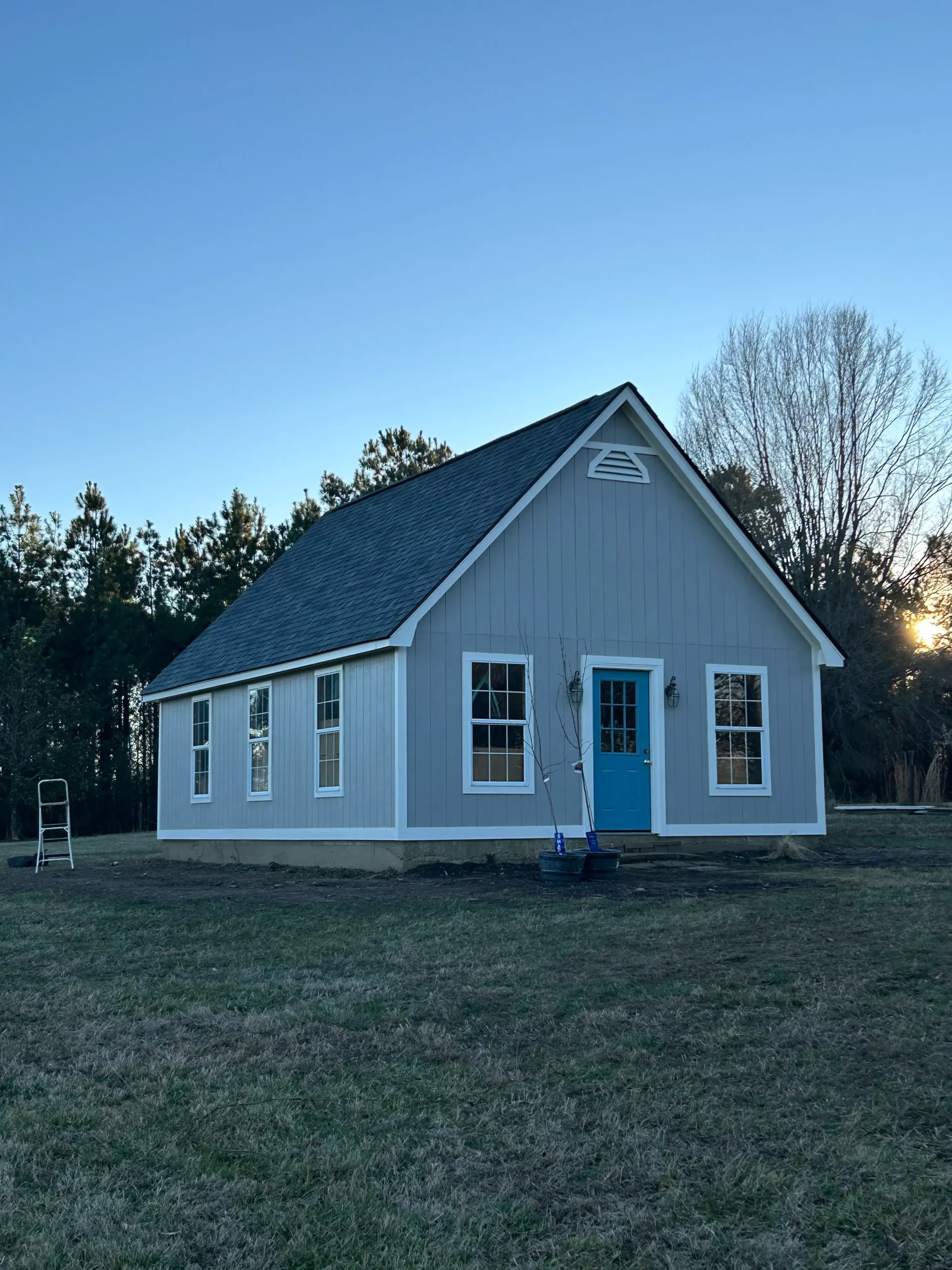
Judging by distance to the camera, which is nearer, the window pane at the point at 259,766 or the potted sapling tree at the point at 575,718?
the potted sapling tree at the point at 575,718

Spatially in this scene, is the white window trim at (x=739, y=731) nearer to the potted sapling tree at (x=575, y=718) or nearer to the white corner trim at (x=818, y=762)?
the white corner trim at (x=818, y=762)

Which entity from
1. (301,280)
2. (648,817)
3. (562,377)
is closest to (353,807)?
(648,817)

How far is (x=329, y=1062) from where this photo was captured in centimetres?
628

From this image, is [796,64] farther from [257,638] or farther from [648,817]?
[257,638]

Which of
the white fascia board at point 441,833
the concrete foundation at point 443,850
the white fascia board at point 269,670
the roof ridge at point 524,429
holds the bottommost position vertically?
the concrete foundation at point 443,850

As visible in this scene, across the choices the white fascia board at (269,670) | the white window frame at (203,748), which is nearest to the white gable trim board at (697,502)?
the white fascia board at (269,670)

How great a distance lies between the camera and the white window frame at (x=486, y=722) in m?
15.9

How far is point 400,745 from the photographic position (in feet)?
50.6

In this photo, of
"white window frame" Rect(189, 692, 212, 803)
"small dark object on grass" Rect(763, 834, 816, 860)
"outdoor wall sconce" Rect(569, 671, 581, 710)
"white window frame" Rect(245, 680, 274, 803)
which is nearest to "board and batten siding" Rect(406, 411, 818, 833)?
"outdoor wall sconce" Rect(569, 671, 581, 710)

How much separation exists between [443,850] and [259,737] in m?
4.63

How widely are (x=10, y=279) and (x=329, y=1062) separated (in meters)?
15.9

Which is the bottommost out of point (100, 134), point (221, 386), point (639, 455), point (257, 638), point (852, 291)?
point (257, 638)

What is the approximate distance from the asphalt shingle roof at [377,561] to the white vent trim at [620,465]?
1.68 feet

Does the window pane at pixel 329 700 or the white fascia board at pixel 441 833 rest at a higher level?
the window pane at pixel 329 700
